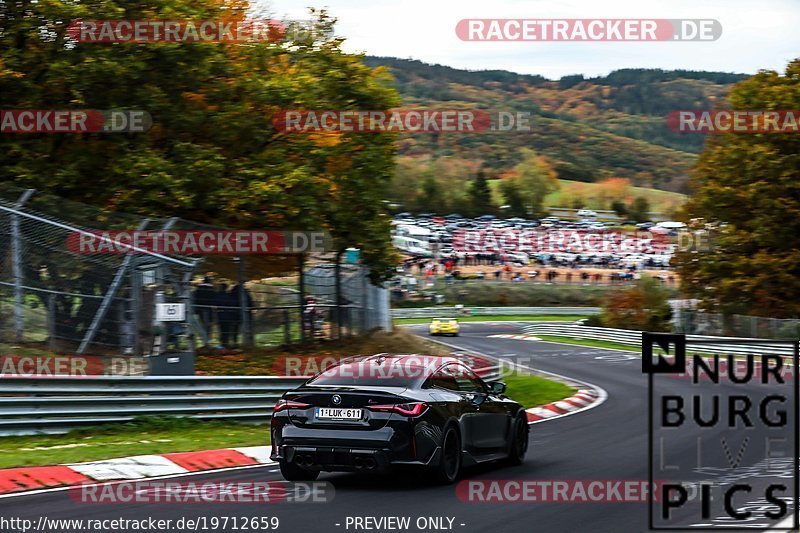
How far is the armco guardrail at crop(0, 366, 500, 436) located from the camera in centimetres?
1379

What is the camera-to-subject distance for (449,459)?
10.6 metres

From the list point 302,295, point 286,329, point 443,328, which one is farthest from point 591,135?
point 286,329

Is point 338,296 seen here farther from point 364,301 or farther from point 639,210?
point 639,210

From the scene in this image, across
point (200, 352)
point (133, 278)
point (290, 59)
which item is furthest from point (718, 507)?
point (290, 59)

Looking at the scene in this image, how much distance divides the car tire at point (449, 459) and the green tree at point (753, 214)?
122 ft

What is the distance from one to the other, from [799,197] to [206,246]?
3304cm

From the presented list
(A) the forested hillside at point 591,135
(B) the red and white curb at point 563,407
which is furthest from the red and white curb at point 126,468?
(A) the forested hillside at point 591,135

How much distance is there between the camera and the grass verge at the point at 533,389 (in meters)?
23.7

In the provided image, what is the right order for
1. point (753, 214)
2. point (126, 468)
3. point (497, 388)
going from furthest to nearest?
point (753, 214) < point (497, 388) < point (126, 468)

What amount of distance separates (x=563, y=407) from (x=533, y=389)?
13.8ft

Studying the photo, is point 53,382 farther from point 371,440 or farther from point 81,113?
point 81,113

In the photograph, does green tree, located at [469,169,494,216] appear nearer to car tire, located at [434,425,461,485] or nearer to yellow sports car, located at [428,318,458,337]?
yellow sports car, located at [428,318,458,337]

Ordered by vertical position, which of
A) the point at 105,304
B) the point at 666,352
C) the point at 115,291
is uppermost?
the point at 666,352

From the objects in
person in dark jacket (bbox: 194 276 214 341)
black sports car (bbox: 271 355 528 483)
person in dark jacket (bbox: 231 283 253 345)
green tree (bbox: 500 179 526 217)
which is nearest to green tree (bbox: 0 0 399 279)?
person in dark jacket (bbox: 231 283 253 345)
